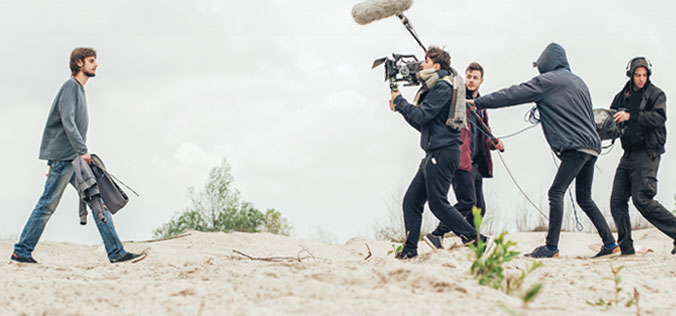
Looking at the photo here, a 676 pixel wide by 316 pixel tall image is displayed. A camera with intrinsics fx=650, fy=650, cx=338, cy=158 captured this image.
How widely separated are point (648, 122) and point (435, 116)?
8.14 ft

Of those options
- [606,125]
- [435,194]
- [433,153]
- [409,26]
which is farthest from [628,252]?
[409,26]

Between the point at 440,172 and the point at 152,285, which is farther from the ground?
the point at 440,172

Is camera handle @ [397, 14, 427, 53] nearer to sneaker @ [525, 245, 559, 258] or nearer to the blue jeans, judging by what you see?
sneaker @ [525, 245, 559, 258]

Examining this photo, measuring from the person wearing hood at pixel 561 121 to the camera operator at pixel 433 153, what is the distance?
2.39ft

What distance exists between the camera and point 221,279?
397 centimetres

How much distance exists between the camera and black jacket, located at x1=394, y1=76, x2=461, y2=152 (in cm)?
530

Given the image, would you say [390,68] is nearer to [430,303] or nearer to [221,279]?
[221,279]

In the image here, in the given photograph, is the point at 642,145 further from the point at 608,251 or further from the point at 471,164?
the point at 471,164

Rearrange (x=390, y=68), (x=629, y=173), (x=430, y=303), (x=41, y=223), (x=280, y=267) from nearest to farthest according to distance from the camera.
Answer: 1. (x=430, y=303)
2. (x=280, y=267)
3. (x=390, y=68)
4. (x=41, y=223)
5. (x=629, y=173)

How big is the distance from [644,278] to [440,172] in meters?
1.69

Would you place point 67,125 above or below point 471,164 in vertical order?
above

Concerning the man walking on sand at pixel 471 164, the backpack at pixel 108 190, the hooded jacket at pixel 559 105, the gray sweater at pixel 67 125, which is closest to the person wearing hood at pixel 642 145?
the hooded jacket at pixel 559 105

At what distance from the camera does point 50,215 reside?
623 centimetres

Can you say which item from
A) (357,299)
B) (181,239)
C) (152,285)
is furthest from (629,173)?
(181,239)
